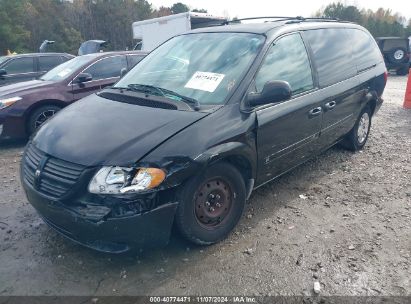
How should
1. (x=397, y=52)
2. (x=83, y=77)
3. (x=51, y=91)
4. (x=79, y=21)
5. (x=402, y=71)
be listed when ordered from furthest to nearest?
(x=79, y=21)
(x=402, y=71)
(x=397, y=52)
(x=83, y=77)
(x=51, y=91)

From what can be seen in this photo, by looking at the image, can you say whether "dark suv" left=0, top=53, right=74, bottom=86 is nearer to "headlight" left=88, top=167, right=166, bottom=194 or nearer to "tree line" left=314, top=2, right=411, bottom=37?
"headlight" left=88, top=167, right=166, bottom=194

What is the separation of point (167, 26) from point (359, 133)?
38.9ft

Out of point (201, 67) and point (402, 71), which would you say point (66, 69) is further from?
point (402, 71)

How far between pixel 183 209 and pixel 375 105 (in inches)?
158

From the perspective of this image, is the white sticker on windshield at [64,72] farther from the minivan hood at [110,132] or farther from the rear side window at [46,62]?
the minivan hood at [110,132]

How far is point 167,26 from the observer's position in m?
15.2

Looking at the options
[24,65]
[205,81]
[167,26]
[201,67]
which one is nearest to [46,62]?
[24,65]

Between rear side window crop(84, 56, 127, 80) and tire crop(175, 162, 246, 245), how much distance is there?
473 cm

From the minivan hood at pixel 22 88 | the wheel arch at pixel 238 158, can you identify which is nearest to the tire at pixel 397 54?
the minivan hood at pixel 22 88

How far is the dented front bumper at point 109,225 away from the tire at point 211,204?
0.47ft

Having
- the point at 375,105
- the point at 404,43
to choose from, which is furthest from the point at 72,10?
the point at 375,105

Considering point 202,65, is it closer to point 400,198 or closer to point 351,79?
point 351,79

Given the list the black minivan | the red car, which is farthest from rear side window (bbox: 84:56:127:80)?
the black minivan

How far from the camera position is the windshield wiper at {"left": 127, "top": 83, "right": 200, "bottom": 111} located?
3.10 meters
